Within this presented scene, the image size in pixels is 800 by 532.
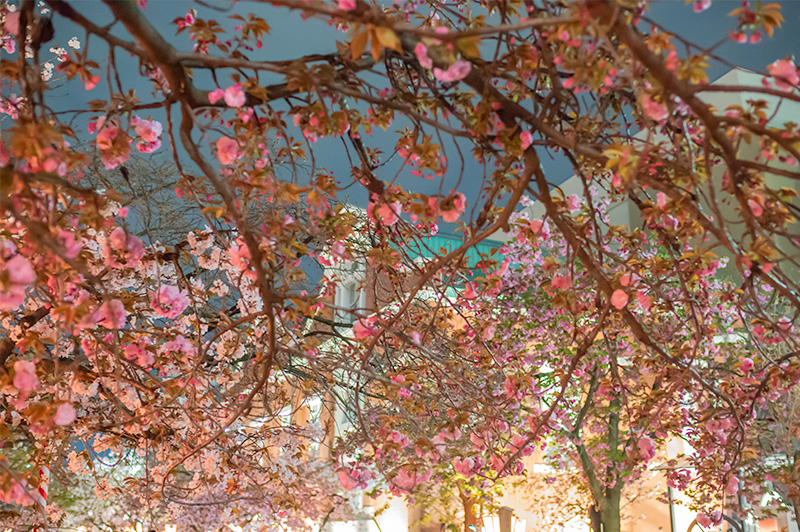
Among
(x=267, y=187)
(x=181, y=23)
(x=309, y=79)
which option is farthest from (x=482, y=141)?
(x=181, y=23)

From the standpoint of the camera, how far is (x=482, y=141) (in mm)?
1544

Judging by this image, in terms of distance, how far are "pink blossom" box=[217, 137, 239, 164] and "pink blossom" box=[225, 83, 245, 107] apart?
0.13 m

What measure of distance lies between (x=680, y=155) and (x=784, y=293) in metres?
0.41

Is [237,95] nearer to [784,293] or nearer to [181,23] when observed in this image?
[181,23]

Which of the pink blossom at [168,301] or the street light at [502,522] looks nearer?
the pink blossom at [168,301]

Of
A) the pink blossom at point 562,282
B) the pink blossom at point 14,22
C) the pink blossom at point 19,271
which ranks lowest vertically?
the pink blossom at point 19,271

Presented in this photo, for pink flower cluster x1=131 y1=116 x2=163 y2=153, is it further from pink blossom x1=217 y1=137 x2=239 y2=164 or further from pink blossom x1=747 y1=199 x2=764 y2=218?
pink blossom x1=747 y1=199 x2=764 y2=218

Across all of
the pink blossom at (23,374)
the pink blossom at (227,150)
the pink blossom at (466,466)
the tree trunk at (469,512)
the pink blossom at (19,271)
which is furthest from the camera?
the tree trunk at (469,512)

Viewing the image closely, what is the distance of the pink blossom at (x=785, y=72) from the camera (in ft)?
3.72

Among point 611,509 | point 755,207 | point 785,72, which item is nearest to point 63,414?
point 755,207

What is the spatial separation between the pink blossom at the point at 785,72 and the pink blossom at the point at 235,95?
1.12m

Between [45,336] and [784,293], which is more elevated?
[45,336]

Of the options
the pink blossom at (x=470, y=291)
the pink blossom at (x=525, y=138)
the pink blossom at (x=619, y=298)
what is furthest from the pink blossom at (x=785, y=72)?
the pink blossom at (x=470, y=291)

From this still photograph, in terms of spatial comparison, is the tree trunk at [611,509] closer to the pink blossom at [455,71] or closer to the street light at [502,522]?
the street light at [502,522]
